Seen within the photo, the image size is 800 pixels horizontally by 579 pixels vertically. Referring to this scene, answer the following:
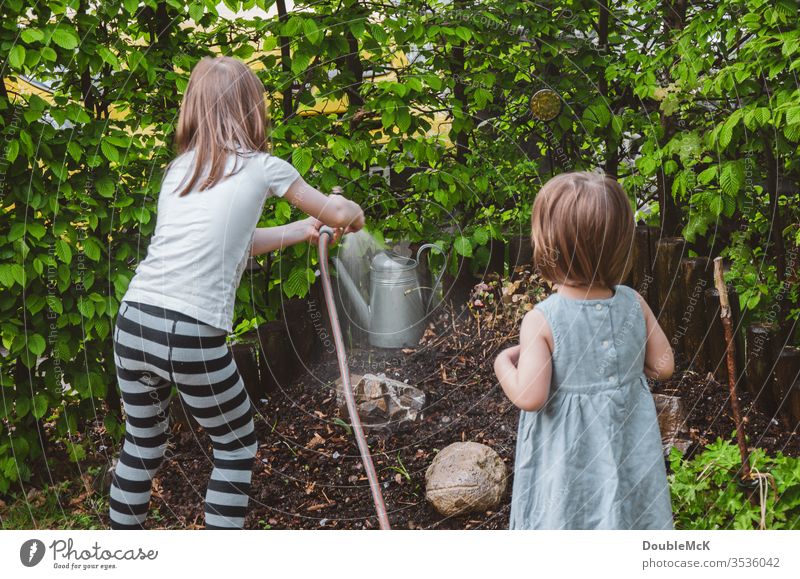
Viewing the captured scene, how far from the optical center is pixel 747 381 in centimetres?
213

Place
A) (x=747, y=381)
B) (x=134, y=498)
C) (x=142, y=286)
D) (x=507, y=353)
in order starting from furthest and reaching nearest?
1. (x=747, y=381)
2. (x=134, y=498)
3. (x=142, y=286)
4. (x=507, y=353)

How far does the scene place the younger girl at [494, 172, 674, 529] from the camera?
1.50 metres

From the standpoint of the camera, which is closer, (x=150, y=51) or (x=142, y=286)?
(x=142, y=286)

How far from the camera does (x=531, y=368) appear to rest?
58.2 inches

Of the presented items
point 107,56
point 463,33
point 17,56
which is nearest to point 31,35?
point 17,56

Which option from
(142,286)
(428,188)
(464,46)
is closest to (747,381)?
(428,188)

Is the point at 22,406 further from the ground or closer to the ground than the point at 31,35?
closer to the ground

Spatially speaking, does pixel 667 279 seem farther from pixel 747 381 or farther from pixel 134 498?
pixel 134 498

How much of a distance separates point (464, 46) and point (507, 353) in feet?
2.68

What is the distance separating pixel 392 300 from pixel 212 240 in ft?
1.65

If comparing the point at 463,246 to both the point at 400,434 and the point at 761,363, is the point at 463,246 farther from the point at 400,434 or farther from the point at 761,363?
the point at 761,363

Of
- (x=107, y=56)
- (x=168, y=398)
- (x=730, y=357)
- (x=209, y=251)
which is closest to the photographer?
(x=209, y=251)

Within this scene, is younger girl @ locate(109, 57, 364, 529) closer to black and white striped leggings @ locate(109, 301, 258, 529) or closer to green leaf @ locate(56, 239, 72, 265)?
black and white striped leggings @ locate(109, 301, 258, 529)

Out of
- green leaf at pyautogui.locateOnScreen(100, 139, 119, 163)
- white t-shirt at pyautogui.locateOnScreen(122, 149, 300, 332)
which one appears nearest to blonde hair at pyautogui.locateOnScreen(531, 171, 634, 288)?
white t-shirt at pyautogui.locateOnScreen(122, 149, 300, 332)
